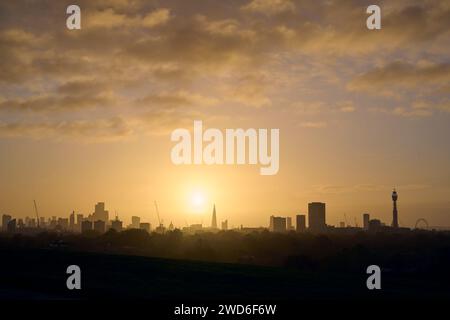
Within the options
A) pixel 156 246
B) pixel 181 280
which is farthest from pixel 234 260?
pixel 181 280

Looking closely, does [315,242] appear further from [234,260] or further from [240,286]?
[240,286]
